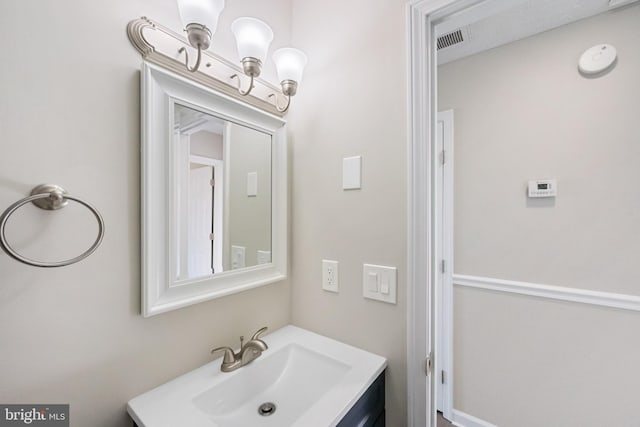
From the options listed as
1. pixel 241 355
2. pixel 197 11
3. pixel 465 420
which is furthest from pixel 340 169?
pixel 465 420

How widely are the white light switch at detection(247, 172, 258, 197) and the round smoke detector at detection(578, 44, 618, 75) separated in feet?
6.17

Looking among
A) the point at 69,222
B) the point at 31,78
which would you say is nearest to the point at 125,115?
the point at 31,78

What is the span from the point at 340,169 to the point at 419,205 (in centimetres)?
36

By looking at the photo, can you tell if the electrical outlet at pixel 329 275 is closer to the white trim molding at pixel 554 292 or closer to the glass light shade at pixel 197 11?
the glass light shade at pixel 197 11

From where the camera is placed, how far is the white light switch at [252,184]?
1.06m

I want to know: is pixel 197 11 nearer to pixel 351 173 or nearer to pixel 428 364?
pixel 351 173

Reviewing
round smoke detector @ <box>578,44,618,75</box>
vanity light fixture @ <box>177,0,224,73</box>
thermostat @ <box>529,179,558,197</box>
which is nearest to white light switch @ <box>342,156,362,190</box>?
vanity light fixture @ <box>177,0,224,73</box>

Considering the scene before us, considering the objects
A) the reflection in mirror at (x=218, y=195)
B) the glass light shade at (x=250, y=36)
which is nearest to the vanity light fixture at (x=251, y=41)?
the glass light shade at (x=250, y=36)

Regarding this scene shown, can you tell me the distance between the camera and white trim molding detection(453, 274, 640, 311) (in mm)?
1276

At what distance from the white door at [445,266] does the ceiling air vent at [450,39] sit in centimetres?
42

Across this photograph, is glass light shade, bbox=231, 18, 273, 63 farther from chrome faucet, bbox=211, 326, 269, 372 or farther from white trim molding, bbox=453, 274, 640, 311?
white trim molding, bbox=453, 274, 640, 311

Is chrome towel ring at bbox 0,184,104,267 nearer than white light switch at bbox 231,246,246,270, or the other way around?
chrome towel ring at bbox 0,184,104,267

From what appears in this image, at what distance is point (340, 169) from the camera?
105 centimetres

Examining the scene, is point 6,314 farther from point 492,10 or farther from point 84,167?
point 492,10
